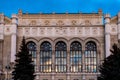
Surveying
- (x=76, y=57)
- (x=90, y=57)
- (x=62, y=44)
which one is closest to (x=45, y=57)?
(x=62, y=44)

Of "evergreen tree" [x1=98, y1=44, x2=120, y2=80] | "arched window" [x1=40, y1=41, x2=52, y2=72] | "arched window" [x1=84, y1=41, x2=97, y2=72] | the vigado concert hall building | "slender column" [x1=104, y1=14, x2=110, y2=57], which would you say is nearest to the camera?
"evergreen tree" [x1=98, y1=44, x2=120, y2=80]

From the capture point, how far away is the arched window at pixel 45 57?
79875mm

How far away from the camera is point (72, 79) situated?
78500 millimetres

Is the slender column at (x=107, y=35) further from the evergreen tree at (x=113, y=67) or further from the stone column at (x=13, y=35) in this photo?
the evergreen tree at (x=113, y=67)

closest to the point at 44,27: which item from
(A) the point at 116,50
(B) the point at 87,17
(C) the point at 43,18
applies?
(C) the point at 43,18

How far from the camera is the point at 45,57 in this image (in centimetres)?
8019

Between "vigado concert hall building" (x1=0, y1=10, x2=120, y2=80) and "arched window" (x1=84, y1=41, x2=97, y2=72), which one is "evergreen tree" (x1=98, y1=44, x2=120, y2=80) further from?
Answer: "arched window" (x1=84, y1=41, x2=97, y2=72)

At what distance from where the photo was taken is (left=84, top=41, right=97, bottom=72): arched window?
7975 cm

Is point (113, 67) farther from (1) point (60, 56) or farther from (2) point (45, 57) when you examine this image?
(2) point (45, 57)

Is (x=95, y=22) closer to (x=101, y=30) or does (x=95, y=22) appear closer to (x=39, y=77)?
(x=101, y=30)

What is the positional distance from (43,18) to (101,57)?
48.9ft

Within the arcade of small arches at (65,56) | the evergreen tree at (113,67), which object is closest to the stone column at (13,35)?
the arcade of small arches at (65,56)

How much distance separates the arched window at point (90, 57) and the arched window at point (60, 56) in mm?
4279

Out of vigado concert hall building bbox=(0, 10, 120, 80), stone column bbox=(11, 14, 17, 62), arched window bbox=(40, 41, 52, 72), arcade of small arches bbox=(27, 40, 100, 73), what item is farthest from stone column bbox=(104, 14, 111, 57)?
stone column bbox=(11, 14, 17, 62)
